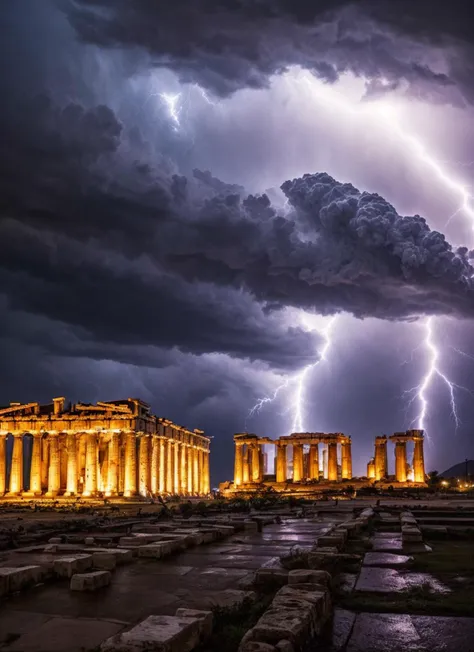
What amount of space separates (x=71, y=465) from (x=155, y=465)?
10117 mm

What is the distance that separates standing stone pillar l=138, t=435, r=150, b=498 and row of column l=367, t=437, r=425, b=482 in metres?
34.6

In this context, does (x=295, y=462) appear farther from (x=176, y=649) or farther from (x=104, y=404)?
(x=176, y=649)

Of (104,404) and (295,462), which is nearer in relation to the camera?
(104,404)

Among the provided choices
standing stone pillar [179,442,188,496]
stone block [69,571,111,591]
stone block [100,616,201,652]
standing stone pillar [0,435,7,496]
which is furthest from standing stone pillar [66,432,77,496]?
stone block [100,616,201,652]

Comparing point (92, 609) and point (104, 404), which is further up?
point (104, 404)

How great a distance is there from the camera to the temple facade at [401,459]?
299 ft

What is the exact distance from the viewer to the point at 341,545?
15258 mm

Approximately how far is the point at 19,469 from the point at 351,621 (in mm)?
73444

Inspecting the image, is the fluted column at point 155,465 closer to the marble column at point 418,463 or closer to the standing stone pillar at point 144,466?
the standing stone pillar at point 144,466

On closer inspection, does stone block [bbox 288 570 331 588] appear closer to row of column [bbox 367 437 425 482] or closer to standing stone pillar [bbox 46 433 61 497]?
standing stone pillar [bbox 46 433 61 497]

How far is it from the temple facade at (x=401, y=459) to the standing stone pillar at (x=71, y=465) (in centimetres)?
4106

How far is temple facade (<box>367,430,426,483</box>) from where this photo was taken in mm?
91113

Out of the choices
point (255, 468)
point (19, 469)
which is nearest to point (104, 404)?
point (19, 469)

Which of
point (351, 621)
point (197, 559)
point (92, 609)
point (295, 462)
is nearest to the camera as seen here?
point (351, 621)
